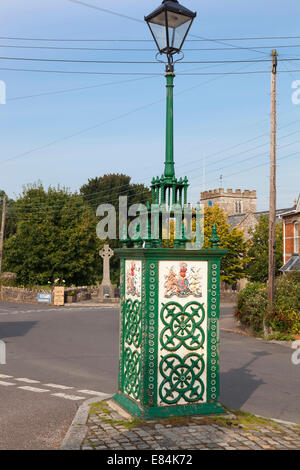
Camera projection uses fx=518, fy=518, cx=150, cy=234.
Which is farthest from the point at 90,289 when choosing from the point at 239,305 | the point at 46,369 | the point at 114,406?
the point at 114,406

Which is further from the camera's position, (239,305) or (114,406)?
(239,305)

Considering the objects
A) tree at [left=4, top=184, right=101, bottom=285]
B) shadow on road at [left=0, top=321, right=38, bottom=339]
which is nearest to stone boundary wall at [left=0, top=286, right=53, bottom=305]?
tree at [left=4, top=184, right=101, bottom=285]

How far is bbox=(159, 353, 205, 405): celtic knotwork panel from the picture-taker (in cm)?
694

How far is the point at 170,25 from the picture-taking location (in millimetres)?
6812

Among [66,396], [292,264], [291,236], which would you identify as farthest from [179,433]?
[291,236]

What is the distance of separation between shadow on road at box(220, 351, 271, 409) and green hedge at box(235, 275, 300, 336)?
5666mm

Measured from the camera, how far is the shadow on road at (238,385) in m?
9.45

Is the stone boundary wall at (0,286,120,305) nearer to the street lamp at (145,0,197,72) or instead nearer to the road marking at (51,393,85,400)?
the road marking at (51,393,85,400)

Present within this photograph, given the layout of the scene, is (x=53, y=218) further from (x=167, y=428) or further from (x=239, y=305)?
(x=167, y=428)

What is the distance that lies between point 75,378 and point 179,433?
5.60m

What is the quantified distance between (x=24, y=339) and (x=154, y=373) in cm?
1348

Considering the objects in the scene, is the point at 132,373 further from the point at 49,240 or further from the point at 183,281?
the point at 49,240

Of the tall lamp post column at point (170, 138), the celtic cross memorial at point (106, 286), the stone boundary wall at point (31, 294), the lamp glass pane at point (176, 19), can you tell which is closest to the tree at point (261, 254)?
the stone boundary wall at point (31, 294)

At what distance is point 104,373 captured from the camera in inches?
479
